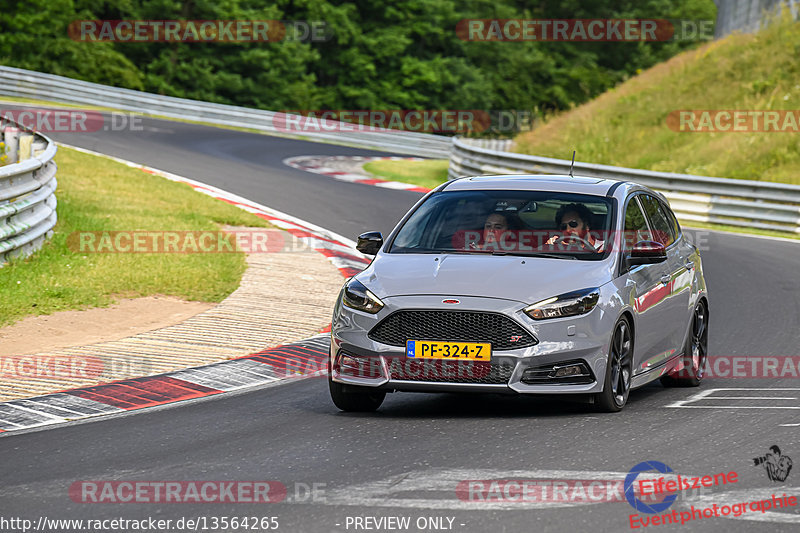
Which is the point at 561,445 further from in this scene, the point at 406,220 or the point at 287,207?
the point at 287,207

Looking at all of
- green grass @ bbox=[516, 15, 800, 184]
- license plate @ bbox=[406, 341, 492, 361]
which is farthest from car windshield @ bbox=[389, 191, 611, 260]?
green grass @ bbox=[516, 15, 800, 184]

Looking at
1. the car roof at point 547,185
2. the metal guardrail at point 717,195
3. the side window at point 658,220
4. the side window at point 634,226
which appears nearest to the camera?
the side window at point 634,226

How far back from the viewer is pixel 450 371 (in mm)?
7848

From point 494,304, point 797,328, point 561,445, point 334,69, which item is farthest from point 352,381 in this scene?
point 334,69

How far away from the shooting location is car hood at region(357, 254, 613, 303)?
7.95 metres

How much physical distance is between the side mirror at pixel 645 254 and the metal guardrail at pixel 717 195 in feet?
51.1

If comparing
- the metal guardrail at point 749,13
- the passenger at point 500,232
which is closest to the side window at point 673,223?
the passenger at point 500,232

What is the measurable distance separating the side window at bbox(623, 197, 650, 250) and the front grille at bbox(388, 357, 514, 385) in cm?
166

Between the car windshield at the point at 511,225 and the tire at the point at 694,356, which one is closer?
the car windshield at the point at 511,225

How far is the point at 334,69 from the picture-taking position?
65438 mm

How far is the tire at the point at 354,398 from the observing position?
8359 mm

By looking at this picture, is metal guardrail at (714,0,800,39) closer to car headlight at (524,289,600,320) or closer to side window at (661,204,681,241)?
side window at (661,204,681,241)

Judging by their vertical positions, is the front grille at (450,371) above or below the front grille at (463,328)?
below

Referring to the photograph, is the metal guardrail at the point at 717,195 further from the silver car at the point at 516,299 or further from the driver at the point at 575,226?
the driver at the point at 575,226
